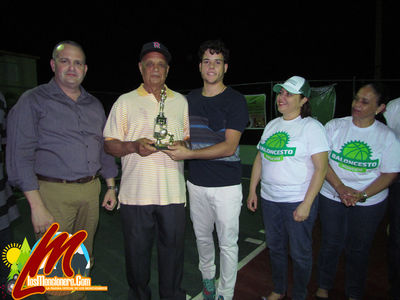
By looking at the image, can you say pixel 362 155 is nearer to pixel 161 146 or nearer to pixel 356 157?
pixel 356 157

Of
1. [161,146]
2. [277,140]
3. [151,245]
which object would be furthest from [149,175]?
[277,140]

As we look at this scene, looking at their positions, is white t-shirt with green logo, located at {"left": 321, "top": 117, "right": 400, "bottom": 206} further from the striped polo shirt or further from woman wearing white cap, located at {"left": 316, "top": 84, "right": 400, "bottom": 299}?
the striped polo shirt

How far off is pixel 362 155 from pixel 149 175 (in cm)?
209

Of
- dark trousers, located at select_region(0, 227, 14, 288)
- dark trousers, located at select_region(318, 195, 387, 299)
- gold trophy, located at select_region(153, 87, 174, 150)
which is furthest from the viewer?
dark trousers, located at select_region(318, 195, 387, 299)

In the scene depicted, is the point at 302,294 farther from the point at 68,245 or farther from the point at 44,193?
the point at 44,193

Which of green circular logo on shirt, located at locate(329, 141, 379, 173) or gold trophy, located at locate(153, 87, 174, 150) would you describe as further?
green circular logo on shirt, located at locate(329, 141, 379, 173)

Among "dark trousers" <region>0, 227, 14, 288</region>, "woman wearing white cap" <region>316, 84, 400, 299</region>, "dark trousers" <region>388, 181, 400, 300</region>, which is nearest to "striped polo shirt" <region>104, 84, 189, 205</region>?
"dark trousers" <region>0, 227, 14, 288</region>

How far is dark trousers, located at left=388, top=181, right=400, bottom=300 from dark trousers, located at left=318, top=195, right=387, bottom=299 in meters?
0.15

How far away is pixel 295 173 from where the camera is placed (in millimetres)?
2645

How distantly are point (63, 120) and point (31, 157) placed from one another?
0.41 metres

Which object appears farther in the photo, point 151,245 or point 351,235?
point 351,235

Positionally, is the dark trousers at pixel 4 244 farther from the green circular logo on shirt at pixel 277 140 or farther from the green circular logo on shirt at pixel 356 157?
the green circular logo on shirt at pixel 356 157

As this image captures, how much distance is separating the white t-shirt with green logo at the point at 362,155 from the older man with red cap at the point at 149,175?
5.41 ft

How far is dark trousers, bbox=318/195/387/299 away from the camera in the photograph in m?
2.79
